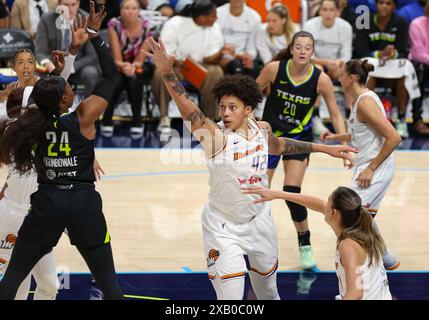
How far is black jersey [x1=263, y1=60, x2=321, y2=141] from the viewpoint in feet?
25.6

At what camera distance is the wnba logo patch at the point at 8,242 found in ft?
19.4

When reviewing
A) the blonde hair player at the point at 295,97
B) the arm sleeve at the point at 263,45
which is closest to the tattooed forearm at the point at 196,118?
the blonde hair player at the point at 295,97

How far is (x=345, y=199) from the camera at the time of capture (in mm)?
5094

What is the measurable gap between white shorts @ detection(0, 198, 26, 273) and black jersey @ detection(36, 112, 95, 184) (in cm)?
69

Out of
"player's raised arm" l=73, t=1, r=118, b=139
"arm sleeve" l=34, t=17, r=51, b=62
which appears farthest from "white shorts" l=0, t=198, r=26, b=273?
"arm sleeve" l=34, t=17, r=51, b=62

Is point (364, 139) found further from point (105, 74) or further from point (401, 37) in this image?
point (401, 37)

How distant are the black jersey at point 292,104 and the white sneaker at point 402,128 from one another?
5.47 metres

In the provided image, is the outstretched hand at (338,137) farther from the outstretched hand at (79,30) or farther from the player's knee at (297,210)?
the outstretched hand at (79,30)

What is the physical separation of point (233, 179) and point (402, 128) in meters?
7.87

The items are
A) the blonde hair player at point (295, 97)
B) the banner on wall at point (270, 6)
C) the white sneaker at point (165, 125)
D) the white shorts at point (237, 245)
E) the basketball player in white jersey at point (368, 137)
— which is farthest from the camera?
the banner on wall at point (270, 6)

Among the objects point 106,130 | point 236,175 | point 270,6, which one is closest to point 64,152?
point 236,175

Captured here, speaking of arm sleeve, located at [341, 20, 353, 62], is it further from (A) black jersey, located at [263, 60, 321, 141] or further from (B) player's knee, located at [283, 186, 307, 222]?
(B) player's knee, located at [283, 186, 307, 222]
